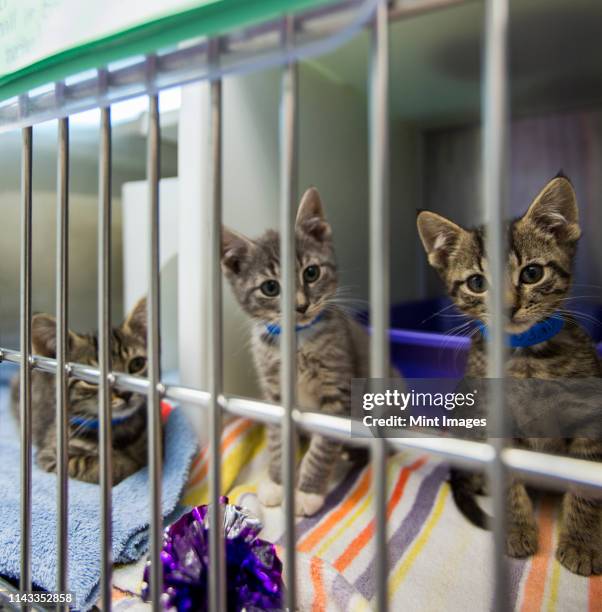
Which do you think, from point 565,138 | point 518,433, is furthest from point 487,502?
point 565,138

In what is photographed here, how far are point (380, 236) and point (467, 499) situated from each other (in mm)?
624

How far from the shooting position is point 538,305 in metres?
0.64

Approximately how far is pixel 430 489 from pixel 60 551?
1.99 ft

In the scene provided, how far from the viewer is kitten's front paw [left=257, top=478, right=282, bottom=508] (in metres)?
0.81

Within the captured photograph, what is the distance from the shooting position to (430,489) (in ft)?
2.72

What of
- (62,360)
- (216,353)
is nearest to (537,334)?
(216,353)

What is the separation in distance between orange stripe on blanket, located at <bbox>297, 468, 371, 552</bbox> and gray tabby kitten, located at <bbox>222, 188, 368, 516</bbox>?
2.6 inches

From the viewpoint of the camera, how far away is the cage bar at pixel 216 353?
0.36 metres

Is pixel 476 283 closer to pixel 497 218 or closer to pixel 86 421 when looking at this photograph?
pixel 497 218

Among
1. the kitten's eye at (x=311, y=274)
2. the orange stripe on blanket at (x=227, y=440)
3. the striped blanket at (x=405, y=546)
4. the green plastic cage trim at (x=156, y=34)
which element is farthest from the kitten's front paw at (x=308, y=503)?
the green plastic cage trim at (x=156, y=34)

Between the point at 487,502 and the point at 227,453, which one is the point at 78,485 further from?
the point at 487,502

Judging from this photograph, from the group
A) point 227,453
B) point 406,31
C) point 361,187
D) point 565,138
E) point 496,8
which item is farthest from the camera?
point 565,138

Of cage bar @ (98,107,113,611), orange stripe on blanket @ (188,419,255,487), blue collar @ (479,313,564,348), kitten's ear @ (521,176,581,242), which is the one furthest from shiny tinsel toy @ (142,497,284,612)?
kitten's ear @ (521,176,581,242)

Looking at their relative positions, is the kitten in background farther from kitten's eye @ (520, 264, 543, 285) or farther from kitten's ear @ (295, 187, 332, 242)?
kitten's eye @ (520, 264, 543, 285)
